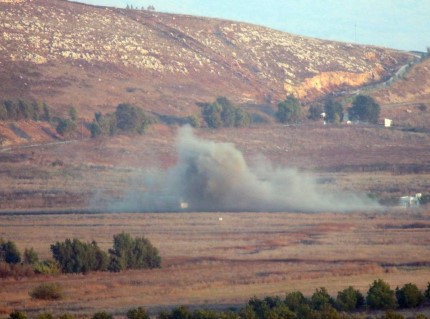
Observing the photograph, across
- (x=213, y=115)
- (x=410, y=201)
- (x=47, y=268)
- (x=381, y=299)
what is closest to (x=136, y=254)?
(x=47, y=268)

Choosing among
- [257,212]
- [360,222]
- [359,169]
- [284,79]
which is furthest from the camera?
[284,79]

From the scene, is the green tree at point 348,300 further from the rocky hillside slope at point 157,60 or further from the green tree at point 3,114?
the rocky hillside slope at point 157,60

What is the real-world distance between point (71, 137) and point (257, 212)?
49.6 metres

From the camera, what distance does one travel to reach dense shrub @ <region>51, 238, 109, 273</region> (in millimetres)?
45281

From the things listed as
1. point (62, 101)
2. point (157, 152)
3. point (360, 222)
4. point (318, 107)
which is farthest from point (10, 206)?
point (318, 107)

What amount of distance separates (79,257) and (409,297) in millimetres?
16856

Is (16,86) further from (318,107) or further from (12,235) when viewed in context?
(12,235)

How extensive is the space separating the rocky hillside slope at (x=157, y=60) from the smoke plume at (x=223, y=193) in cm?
5001

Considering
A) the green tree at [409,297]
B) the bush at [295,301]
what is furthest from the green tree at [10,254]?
the green tree at [409,297]

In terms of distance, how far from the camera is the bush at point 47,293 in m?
38.0

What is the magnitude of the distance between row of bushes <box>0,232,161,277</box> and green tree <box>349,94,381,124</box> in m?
92.5

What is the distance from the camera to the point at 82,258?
45.3 m

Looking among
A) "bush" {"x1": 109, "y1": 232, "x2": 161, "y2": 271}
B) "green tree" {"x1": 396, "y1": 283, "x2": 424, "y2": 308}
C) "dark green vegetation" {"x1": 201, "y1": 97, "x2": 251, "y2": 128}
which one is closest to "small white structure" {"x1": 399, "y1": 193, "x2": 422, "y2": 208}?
"bush" {"x1": 109, "y1": 232, "x2": 161, "y2": 271}

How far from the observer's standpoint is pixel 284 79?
16450 cm
